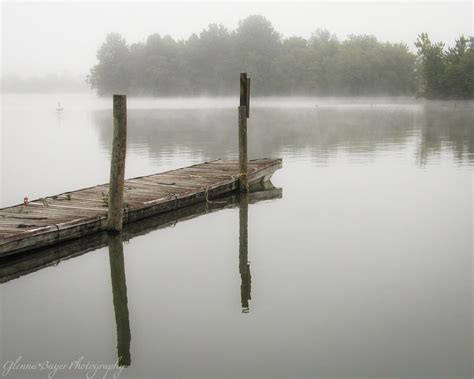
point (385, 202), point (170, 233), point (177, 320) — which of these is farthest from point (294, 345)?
point (385, 202)

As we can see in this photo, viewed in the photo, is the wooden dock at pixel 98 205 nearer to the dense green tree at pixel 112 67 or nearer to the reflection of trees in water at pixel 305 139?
the reflection of trees in water at pixel 305 139

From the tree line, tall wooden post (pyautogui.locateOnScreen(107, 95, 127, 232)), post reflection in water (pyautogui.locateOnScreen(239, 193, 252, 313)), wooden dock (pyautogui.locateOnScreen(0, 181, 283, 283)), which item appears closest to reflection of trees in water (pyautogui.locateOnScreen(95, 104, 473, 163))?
post reflection in water (pyautogui.locateOnScreen(239, 193, 252, 313))

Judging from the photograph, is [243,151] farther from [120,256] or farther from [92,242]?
[120,256]

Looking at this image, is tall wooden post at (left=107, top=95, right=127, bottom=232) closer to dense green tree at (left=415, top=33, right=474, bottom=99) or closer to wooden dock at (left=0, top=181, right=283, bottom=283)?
wooden dock at (left=0, top=181, right=283, bottom=283)

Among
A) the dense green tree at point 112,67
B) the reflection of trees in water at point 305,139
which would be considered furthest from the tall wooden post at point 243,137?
the dense green tree at point 112,67

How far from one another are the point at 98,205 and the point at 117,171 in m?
1.48

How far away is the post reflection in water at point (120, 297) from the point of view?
802 cm

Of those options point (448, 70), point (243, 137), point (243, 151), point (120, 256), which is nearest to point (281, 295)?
point (120, 256)

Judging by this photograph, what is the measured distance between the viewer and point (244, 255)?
12.5 m

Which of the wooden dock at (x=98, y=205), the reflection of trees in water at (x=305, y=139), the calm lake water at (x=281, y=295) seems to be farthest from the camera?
the reflection of trees in water at (x=305, y=139)

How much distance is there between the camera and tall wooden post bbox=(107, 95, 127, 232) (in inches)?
502

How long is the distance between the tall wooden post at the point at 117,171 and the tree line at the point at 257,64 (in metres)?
103

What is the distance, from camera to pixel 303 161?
27922 mm

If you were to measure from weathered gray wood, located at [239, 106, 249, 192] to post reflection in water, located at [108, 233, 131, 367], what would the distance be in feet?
20.0
